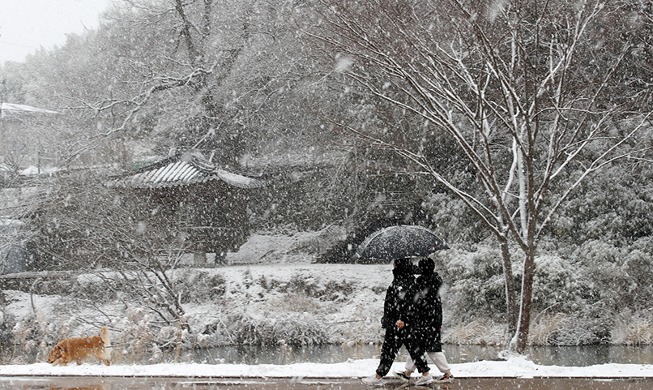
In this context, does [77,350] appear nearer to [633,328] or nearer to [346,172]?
[633,328]

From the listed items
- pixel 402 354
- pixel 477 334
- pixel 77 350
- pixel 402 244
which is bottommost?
pixel 402 354

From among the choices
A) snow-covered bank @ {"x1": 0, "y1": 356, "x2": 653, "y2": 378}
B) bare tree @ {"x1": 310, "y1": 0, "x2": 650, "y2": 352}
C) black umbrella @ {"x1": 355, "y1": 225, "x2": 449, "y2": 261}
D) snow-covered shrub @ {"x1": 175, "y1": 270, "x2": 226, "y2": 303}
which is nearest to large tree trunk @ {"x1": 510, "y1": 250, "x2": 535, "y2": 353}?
bare tree @ {"x1": 310, "y1": 0, "x2": 650, "y2": 352}

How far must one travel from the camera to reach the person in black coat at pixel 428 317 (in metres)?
6.68

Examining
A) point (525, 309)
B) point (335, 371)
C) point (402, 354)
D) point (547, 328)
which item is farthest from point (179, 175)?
point (335, 371)

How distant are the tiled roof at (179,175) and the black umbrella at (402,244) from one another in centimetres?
1218

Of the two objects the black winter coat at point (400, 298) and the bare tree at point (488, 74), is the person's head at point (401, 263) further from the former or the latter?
the bare tree at point (488, 74)

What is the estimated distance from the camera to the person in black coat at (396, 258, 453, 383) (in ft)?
21.9

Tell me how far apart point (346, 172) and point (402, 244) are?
11.8 metres

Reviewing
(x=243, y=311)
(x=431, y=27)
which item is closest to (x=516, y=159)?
(x=431, y=27)

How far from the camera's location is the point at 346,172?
20422 millimetres

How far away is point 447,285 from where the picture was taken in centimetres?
1695

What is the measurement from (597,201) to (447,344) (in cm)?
525

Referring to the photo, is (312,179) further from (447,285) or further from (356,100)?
(447,285)

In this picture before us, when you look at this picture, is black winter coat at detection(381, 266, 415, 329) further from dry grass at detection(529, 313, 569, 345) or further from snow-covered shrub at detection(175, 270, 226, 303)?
snow-covered shrub at detection(175, 270, 226, 303)
